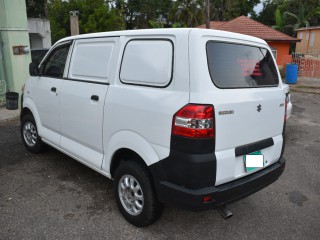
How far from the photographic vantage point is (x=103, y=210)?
10.9ft

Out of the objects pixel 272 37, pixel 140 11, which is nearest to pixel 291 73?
pixel 272 37

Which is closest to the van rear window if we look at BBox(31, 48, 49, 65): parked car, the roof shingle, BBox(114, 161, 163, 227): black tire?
BBox(114, 161, 163, 227): black tire

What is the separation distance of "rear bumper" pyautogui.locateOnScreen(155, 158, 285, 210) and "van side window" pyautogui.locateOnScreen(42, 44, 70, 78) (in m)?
2.22

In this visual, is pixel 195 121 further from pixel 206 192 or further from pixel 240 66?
pixel 240 66

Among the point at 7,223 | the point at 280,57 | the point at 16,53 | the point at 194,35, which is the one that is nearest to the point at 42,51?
the point at 16,53

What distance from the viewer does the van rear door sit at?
98.0 inches

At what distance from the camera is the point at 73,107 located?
11.8 ft

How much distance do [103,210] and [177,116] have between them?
1.56m

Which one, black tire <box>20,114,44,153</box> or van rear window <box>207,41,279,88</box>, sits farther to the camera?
black tire <box>20,114,44,153</box>

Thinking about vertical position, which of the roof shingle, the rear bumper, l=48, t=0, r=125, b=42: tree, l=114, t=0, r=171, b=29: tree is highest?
l=114, t=0, r=171, b=29: tree

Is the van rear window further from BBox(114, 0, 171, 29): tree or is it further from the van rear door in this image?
BBox(114, 0, 171, 29): tree

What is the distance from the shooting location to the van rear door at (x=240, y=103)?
98.0 inches

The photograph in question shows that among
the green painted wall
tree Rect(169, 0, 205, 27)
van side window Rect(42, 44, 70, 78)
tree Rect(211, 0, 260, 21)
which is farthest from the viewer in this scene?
tree Rect(211, 0, 260, 21)

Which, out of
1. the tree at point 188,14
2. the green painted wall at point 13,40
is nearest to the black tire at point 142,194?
the green painted wall at point 13,40
